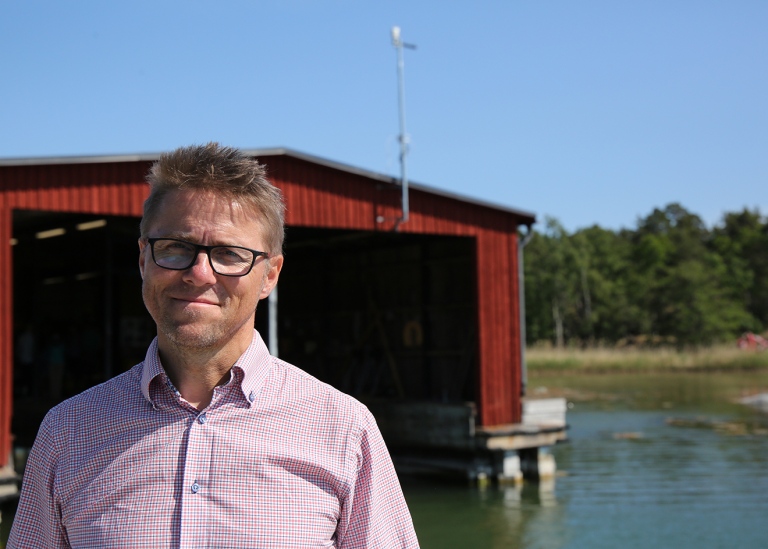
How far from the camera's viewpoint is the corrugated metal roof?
10.7 m

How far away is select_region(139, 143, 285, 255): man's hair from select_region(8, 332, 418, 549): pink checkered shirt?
348mm

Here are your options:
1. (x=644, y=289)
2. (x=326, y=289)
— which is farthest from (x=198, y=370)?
(x=644, y=289)

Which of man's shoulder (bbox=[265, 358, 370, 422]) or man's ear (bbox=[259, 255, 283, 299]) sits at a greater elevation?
man's ear (bbox=[259, 255, 283, 299])

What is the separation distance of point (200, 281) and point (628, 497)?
11.9 meters

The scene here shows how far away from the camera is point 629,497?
1296 centimetres

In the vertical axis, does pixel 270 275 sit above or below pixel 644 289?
below

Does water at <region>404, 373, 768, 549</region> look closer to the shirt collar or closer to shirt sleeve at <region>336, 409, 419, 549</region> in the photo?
shirt sleeve at <region>336, 409, 419, 549</region>

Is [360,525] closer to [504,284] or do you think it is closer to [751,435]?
[504,284]

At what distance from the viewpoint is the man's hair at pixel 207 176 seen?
2168 millimetres

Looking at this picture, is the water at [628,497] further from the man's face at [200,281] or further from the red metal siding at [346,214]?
the man's face at [200,281]

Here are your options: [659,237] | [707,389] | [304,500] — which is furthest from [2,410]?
[659,237]

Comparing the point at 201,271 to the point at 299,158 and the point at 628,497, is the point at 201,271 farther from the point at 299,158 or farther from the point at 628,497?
the point at 628,497

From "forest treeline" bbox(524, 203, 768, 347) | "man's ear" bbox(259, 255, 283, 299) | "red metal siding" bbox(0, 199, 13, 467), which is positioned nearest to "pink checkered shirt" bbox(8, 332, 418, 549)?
"man's ear" bbox(259, 255, 283, 299)

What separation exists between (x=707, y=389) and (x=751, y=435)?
41.4ft
